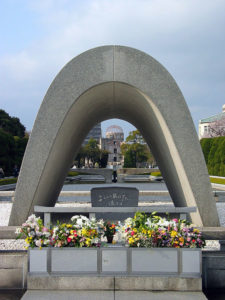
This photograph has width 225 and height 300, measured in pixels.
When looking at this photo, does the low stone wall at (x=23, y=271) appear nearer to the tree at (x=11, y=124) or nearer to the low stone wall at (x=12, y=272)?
the low stone wall at (x=12, y=272)

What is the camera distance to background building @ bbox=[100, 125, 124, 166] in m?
119

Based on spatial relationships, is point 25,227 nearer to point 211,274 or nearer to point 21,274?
point 21,274

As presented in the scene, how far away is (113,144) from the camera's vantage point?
412 ft

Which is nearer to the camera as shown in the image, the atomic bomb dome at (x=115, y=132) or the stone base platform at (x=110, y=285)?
the stone base platform at (x=110, y=285)

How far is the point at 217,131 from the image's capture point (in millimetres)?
54438

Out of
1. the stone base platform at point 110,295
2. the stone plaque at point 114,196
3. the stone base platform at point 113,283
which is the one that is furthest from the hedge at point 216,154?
the stone base platform at point 110,295

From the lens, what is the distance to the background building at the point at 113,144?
119312mm

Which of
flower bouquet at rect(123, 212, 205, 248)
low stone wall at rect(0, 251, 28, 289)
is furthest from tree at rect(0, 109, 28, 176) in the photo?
flower bouquet at rect(123, 212, 205, 248)

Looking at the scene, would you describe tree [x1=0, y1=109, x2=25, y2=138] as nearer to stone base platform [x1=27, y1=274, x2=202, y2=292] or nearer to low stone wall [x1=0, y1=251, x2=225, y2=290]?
low stone wall [x1=0, y1=251, x2=225, y2=290]

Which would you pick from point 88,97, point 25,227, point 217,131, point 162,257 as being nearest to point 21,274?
point 25,227

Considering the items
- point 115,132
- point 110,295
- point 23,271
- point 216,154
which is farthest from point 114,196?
point 115,132

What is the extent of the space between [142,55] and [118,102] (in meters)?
2.65

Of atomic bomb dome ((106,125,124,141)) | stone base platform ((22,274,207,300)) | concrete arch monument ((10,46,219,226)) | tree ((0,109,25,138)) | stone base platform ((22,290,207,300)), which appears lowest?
stone base platform ((22,290,207,300))

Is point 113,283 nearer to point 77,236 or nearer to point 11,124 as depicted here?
point 77,236
